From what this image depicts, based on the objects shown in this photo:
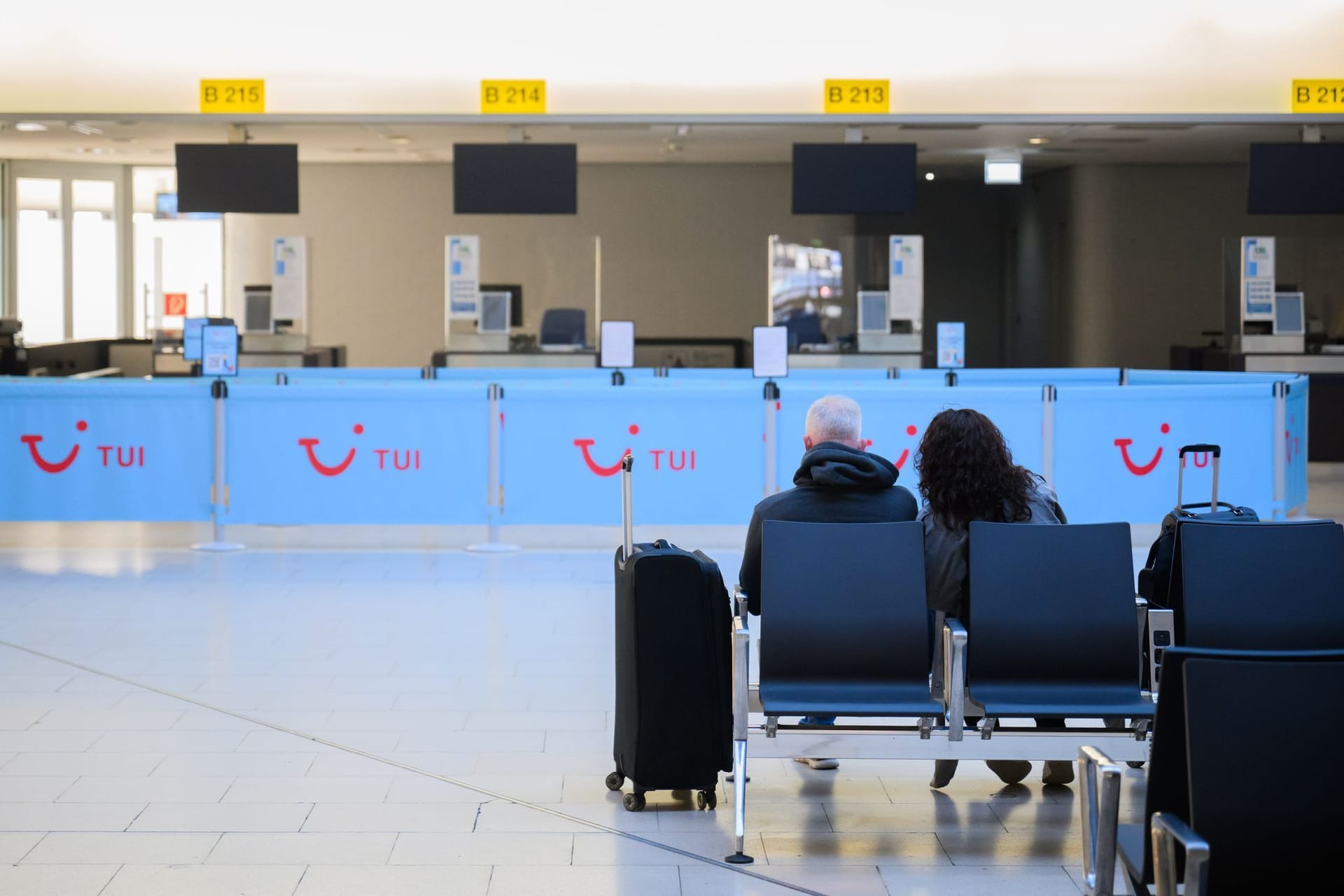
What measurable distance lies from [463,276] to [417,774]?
10.0 metres

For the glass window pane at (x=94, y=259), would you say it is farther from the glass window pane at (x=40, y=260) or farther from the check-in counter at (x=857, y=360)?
the check-in counter at (x=857, y=360)

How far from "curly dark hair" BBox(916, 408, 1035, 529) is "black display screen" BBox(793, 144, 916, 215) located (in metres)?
7.32

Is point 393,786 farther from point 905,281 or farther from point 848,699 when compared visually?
point 905,281

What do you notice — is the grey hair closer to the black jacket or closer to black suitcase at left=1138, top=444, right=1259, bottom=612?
the black jacket

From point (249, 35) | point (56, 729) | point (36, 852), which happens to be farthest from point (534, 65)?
point (36, 852)

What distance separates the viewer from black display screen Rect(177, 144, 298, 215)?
450 inches

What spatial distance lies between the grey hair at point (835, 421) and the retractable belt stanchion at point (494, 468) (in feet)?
14.1

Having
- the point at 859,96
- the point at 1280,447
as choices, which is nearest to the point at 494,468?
the point at 1280,447

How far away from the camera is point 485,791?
14.1ft

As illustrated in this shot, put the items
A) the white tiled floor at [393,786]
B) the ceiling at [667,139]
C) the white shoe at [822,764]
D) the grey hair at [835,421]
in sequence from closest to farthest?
1. the white tiled floor at [393,786]
2. the grey hair at [835,421]
3. the white shoe at [822,764]
4. the ceiling at [667,139]

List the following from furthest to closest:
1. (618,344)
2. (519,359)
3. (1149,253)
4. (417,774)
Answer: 1. (1149,253)
2. (519,359)
3. (618,344)
4. (417,774)

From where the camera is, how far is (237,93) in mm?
11742

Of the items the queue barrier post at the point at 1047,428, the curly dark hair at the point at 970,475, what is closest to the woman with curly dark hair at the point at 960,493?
the curly dark hair at the point at 970,475

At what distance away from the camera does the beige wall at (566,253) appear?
18609 mm
